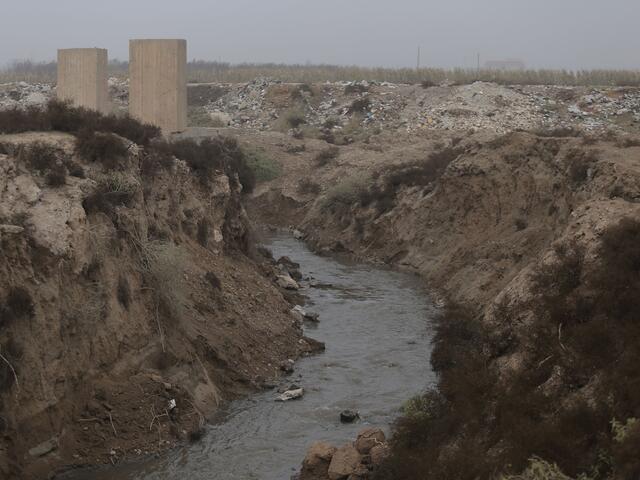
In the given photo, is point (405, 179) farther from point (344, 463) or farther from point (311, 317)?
point (344, 463)

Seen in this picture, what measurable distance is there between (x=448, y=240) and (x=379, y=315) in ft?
24.4

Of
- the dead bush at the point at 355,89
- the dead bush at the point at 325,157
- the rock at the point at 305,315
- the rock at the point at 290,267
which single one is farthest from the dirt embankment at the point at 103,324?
the dead bush at the point at 355,89

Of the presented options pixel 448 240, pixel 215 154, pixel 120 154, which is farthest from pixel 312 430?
pixel 448 240

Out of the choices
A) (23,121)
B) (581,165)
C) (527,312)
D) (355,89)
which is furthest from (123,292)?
(355,89)

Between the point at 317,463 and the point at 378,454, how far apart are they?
95cm

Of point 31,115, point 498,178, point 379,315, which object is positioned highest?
point 31,115

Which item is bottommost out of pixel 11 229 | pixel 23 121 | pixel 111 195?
pixel 11 229

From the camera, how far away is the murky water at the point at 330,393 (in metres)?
14.7

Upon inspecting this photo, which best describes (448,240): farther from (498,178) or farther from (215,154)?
(215,154)

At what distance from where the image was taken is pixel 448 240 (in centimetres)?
3177

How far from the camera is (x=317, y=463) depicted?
550 inches

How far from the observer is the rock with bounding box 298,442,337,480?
13.9 metres

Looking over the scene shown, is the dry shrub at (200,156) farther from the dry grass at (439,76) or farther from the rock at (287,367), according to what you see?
the dry grass at (439,76)

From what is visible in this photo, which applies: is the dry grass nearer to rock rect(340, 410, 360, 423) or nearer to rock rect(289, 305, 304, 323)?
rock rect(289, 305, 304, 323)
